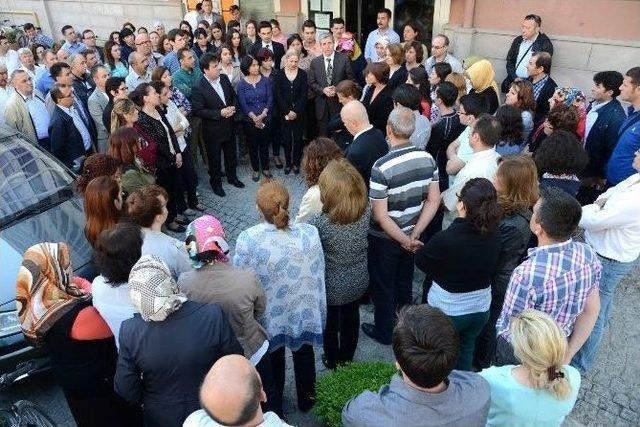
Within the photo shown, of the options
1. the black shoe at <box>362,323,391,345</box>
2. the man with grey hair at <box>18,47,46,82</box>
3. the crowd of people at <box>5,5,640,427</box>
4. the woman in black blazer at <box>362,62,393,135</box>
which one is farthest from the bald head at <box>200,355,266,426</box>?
the man with grey hair at <box>18,47,46,82</box>

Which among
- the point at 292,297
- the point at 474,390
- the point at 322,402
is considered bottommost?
the point at 322,402

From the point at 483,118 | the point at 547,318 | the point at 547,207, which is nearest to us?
the point at 547,318

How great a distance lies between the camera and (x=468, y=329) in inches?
133

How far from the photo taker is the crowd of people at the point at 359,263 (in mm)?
2051

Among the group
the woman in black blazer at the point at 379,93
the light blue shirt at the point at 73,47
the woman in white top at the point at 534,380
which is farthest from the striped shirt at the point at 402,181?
the light blue shirt at the point at 73,47

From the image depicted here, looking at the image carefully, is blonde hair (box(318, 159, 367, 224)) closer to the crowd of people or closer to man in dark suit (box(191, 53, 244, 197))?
the crowd of people

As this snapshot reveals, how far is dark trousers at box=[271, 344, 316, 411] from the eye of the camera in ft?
11.3

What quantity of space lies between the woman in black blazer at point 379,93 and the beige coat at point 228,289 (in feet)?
11.4

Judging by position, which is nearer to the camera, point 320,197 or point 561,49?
point 320,197

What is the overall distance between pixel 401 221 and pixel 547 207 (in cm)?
135

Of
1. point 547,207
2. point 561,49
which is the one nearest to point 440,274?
point 547,207

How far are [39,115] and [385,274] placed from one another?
16.3 feet

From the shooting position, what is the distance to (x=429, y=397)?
188cm

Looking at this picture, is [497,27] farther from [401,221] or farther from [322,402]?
[322,402]
